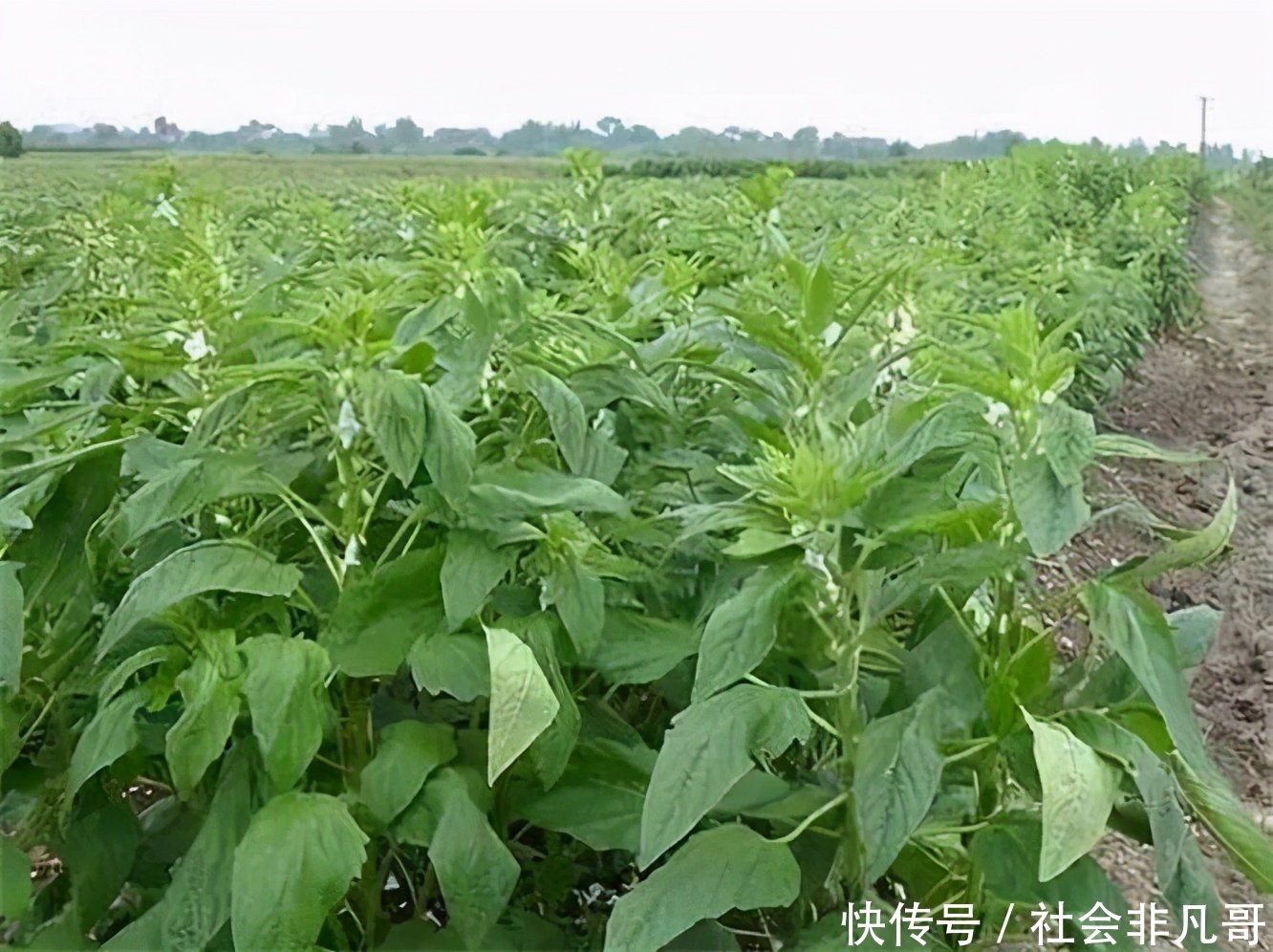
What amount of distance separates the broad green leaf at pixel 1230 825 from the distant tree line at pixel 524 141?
1.38m

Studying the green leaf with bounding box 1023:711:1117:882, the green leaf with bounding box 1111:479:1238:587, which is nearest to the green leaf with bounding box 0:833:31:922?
the green leaf with bounding box 1023:711:1117:882

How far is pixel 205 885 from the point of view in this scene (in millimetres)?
871

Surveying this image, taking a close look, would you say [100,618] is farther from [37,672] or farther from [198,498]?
[198,498]

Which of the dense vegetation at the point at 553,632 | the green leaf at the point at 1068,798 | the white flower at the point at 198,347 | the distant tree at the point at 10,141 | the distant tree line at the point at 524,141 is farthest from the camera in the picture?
the distant tree line at the point at 524,141

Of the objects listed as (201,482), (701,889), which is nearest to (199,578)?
(201,482)

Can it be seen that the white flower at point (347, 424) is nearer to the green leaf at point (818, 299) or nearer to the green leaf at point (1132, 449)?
the green leaf at point (818, 299)

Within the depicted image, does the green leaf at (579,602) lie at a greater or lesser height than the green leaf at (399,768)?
greater

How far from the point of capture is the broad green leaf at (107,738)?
85 centimetres

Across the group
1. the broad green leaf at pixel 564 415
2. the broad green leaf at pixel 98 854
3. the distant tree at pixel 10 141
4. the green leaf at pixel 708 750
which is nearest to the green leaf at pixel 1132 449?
the green leaf at pixel 708 750

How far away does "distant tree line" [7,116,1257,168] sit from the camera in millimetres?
1791

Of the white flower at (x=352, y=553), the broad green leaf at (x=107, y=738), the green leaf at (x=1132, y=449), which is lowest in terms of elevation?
the broad green leaf at (x=107, y=738)

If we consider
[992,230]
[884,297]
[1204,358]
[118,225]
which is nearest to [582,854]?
[884,297]

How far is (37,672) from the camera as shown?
1.00 metres

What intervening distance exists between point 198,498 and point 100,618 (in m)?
0.27
